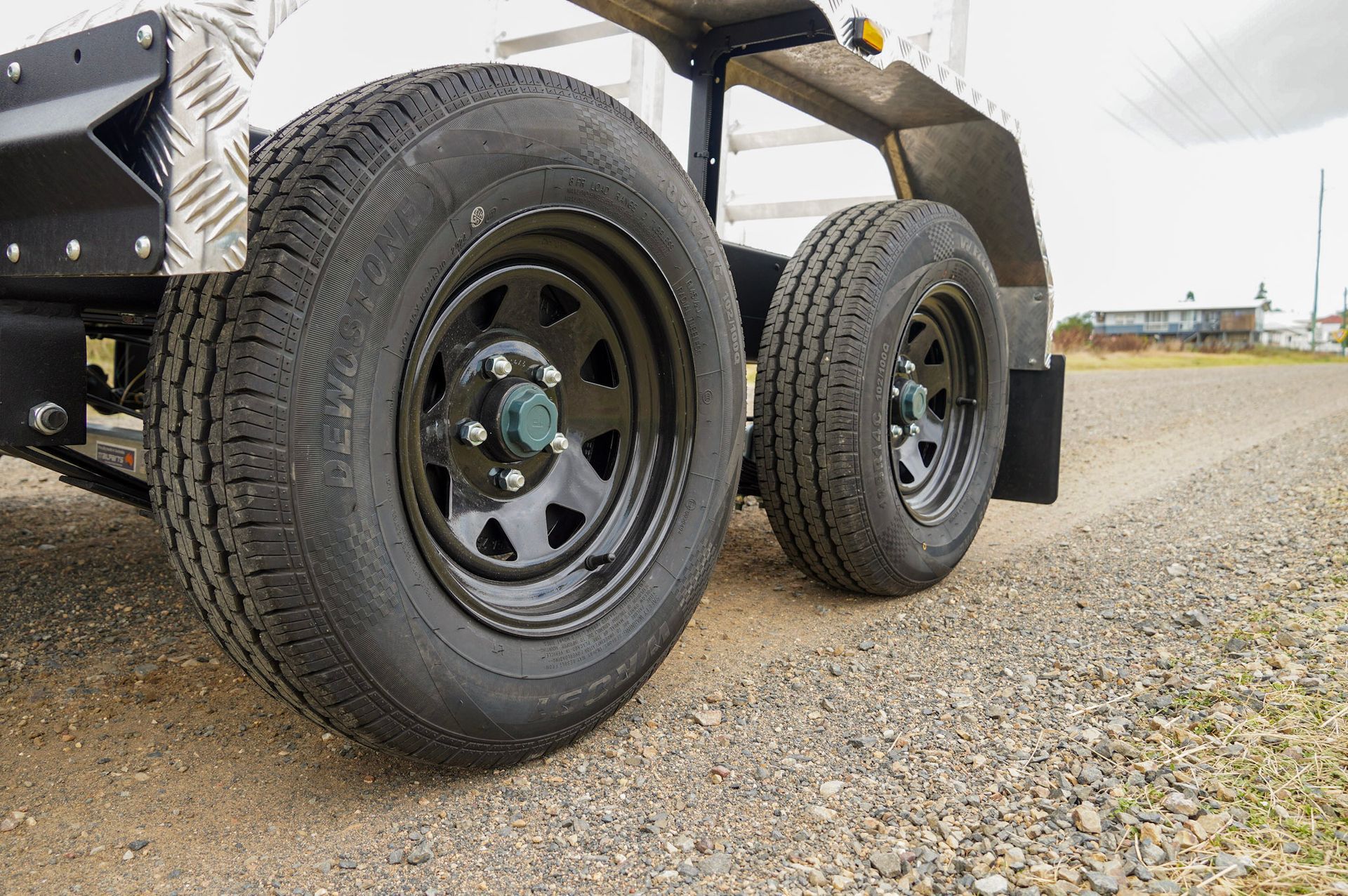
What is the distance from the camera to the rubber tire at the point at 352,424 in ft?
4.73

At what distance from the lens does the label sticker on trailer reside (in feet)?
8.20

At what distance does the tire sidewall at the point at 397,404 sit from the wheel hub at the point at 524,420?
0.94 feet

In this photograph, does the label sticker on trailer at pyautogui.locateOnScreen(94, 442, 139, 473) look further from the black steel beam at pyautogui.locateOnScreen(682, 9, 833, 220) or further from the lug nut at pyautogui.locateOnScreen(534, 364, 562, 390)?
the black steel beam at pyautogui.locateOnScreen(682, 9, 833, 220)

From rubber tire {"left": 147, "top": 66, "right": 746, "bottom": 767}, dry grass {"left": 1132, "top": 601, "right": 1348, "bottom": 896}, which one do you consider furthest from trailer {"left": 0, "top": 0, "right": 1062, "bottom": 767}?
dry grass {"left": 1132, "top": 601, "right": 1348, "bottom": 896}

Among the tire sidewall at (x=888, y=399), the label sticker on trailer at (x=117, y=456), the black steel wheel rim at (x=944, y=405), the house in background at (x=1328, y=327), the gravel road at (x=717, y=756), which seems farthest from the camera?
the house in background at (x=1328, y=327)

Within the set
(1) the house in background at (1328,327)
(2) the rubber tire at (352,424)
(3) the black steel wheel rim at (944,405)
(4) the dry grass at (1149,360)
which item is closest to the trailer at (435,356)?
(2) the rubber tire at (352,424)

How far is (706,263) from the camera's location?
86.5 inches

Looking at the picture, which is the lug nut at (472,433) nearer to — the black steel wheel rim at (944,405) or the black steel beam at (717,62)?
the black steel beam at (717,62)

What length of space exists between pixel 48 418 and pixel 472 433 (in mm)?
688

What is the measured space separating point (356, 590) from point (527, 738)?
49 centimetres

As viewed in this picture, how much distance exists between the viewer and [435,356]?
1.81 metres

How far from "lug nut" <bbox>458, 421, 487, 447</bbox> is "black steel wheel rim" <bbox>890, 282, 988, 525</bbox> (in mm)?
1723

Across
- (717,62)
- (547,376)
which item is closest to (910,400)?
(717,62)

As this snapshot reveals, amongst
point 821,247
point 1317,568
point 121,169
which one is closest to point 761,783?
point 121,169
